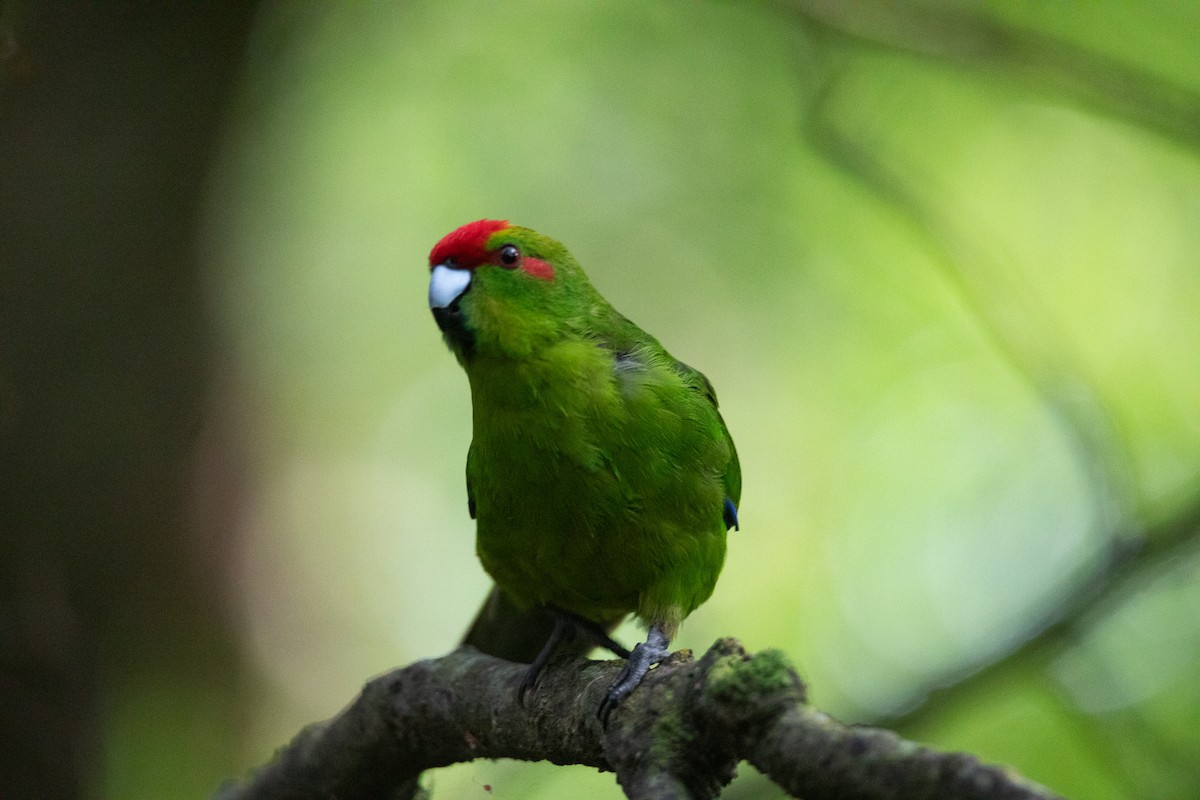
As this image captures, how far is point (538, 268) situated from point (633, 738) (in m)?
1.60

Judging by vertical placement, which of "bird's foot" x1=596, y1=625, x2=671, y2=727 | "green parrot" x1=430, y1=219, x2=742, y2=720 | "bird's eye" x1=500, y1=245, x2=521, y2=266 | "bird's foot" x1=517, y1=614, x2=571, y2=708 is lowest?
"bird's foot" x1=517, y1=614, x2=571, y2=708

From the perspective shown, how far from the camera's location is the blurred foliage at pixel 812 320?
4.34 meters

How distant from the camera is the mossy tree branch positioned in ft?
4.56

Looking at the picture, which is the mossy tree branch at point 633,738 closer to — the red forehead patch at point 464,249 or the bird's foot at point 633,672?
the bird's foot at point 633,672

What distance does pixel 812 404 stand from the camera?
720 cm

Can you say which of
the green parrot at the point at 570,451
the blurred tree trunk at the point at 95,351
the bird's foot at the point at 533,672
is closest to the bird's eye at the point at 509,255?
the green parrot at the point at 570,451

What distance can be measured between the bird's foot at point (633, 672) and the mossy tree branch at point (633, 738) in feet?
0.19

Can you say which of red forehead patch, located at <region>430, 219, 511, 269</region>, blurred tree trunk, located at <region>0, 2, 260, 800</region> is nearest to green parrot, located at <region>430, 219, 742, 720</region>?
red forehead patch, located at <region>430, 219, 511, 269</region>

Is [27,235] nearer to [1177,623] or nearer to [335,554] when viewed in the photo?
[335,554]

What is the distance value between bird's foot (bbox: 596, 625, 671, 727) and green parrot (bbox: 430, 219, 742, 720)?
0.04 metres

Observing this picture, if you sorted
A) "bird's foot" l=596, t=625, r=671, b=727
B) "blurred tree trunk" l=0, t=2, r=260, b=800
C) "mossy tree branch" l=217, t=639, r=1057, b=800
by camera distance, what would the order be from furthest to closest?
"blurred tree trunk" l=0, t=2, r=260, b=800 → "bird's foot" l=596, t=625, r=671, b=727 → "mossy tree branch" l=217, t=639, r=1057, b=800

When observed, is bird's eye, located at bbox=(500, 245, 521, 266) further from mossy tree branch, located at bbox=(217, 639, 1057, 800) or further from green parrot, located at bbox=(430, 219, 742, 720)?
mossy tree branch, located at bbox=(217, 639, 1057, 800)

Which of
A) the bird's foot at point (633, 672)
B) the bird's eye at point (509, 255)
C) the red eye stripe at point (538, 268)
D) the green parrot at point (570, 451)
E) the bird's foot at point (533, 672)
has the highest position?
the bird's eye at point (509, 255)

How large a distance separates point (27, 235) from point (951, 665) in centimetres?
382
